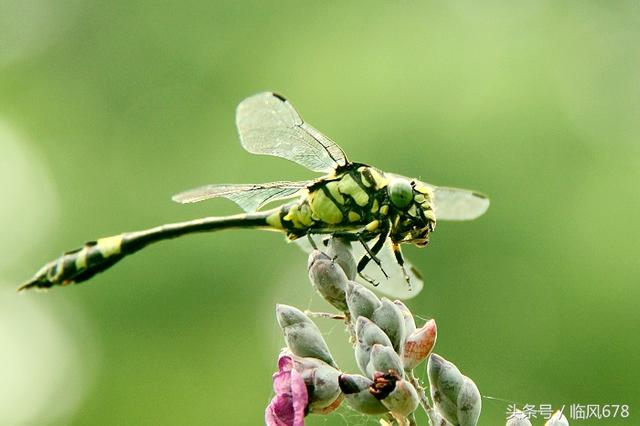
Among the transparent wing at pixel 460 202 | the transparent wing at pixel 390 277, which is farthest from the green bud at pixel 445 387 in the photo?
the transparent wing at pixel 460 202

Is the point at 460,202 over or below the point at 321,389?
over

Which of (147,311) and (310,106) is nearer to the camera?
(147,311)

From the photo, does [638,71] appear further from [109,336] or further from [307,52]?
[109,336]

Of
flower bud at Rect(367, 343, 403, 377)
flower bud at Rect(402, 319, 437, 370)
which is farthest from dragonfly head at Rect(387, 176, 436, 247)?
flower bud at Rect(367, 343, 403, 377)

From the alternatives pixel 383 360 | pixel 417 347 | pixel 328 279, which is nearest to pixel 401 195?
pixel 328 279

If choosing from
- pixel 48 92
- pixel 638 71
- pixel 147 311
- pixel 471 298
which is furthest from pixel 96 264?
pixel 48 92

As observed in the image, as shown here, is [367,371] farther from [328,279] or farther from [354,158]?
[354,158]

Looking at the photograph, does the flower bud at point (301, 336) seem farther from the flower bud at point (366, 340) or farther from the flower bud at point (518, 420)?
the flower bud at point (518, 420)
